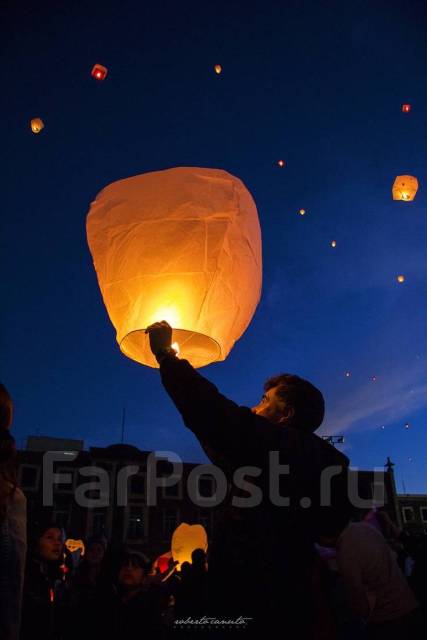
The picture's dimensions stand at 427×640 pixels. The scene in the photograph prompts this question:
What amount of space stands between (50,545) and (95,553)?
4.29ft

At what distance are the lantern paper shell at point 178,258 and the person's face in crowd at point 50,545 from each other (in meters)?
2.19

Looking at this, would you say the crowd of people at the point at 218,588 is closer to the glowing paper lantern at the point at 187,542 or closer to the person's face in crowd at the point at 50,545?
the person's face in crowd at the point at 50,545

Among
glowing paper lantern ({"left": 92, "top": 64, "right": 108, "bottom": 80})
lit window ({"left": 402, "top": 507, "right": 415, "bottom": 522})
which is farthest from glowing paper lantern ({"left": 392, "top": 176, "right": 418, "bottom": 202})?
lit window ({"left": 402, "top": 507, "right": 415, "bottom": 522})

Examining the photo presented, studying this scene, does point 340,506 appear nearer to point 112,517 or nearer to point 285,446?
point 285,446

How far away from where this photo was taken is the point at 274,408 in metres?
1.89

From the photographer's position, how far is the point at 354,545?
2.61 meters

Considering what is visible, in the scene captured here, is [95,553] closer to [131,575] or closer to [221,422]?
[131,575]

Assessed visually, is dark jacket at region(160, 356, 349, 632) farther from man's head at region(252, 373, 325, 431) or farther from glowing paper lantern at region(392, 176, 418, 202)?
glowing paper lantern at region(392, 176, 418, 202)

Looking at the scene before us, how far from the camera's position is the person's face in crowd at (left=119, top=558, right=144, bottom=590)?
13.1 ft

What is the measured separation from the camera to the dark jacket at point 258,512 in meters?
1.42

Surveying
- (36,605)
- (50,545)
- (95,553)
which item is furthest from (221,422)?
(95,553)

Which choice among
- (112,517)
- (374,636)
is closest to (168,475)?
(112,517)

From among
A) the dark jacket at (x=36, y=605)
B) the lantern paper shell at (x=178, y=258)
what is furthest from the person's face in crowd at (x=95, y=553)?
the lantern paper shell at (x=178, y=258)

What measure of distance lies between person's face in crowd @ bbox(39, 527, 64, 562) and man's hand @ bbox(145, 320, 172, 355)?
99.7 inches
